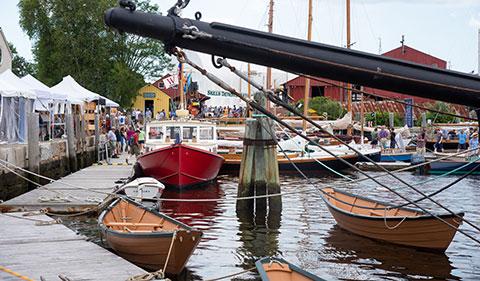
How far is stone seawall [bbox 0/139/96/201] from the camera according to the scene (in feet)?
62.1

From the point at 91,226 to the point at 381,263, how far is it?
7.40 metres

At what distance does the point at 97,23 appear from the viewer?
62.9 m

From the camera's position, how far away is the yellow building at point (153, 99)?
2805 inches

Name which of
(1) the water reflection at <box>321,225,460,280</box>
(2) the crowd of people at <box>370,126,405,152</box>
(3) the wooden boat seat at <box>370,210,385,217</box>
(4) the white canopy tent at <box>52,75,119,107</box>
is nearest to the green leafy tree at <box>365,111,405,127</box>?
(2) the crowd of people at <box>370,126,405,152</box>

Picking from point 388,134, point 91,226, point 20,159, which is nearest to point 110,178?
point 20,159

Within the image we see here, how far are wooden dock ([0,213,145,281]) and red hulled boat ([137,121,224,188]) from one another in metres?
11.6

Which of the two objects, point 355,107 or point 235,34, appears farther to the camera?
point 355,107

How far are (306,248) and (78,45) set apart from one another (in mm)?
51191

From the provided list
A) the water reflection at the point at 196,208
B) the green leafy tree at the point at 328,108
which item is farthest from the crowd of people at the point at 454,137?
the water reflection at the point at 196,208

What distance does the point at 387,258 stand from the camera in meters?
14.8

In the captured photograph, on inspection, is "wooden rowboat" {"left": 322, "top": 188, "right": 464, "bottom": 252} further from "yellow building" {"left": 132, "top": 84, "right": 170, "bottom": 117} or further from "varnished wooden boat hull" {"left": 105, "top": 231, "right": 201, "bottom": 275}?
"yellow building" {"left": 132, "top": 84, "right": 170, "bottom": 117}

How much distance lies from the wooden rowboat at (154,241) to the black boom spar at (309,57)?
217 inches

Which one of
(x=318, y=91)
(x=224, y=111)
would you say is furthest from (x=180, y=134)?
(x=318, y=91)

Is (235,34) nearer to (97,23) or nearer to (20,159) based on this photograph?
(20,159)
